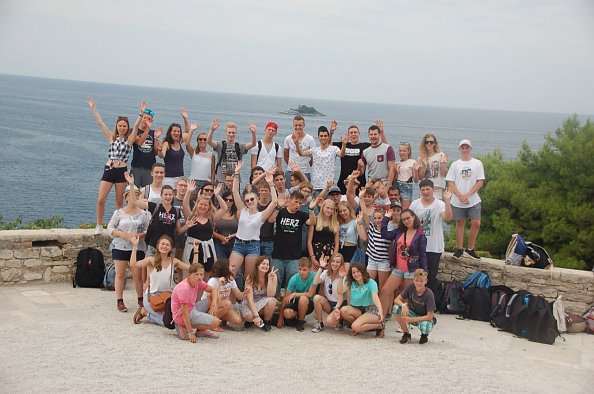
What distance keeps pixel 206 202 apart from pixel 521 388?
4.36 m

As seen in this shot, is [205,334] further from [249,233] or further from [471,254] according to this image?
[471,254]

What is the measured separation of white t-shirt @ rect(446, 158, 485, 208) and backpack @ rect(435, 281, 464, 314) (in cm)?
121

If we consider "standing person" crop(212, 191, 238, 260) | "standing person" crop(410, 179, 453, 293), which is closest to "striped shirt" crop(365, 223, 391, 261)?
"standing person" crop(410, 179, 453, 293)

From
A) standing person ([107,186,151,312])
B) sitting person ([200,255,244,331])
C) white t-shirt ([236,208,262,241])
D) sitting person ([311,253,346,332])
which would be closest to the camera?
sitting person ([200,255,244,331])

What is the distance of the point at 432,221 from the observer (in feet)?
A: 30.2

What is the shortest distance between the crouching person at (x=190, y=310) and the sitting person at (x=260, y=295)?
57cm

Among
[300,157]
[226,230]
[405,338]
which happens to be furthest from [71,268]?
[405,338]

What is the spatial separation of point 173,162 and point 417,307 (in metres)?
4.13

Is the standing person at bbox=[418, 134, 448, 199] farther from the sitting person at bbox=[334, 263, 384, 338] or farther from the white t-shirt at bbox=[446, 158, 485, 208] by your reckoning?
the sitting person at bbox=[334, 263, 384, 338]

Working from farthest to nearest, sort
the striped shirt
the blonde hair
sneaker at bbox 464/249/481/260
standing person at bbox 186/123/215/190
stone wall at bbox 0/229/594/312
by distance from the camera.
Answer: sneaker at bbox 464/249/481/260 < standing person at bbox 186/123/215/190 < stone wall at bbox 0/229/594/312 < the blonde hair < the striped shirt

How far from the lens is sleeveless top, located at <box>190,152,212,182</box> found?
1003 centimetres

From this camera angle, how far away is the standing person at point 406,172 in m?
9.84

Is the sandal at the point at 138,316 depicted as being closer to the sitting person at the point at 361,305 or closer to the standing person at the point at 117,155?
the standing person at the point at 117,155

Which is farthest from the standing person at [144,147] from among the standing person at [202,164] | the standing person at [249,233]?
the standing person at [249,233]
